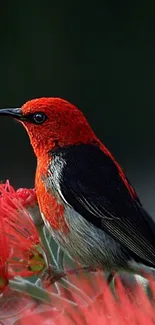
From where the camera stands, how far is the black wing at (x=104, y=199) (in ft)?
2.18

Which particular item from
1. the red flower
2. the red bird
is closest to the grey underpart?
the red bird

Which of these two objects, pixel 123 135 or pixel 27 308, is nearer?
pixel 27 308

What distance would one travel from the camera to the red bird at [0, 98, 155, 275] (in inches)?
26.7

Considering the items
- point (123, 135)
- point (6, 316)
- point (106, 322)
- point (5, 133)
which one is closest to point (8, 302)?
point (6, 316)

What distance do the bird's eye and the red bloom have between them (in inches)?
3.8

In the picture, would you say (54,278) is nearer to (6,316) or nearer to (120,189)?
(6,316)

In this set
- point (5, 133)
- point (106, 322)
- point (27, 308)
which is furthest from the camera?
point (5, 133)

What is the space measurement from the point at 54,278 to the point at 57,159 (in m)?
0.21

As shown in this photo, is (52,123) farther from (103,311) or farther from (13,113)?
(103,311)

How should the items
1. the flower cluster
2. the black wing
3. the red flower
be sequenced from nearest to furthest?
the red flower
the flower cluster
the black wing

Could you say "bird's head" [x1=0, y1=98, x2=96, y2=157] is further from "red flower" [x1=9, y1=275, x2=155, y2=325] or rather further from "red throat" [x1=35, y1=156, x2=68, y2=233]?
"red flower" [x1=9, y1=275, x2=155, y2=325]

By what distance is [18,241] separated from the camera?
0.58 metres

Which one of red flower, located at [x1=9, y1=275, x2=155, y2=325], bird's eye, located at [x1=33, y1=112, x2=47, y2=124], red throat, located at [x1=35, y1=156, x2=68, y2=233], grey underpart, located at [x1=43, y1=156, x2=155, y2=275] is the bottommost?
grey underpart, located at [x1=43, y1=156, x2=155, y2=275]

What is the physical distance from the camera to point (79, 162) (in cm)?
75
